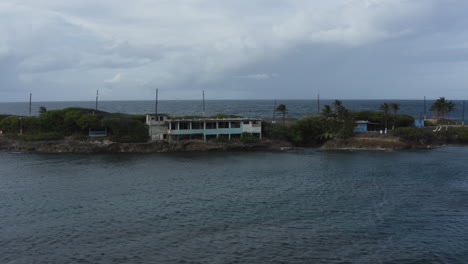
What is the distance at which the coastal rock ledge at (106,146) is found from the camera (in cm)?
6012

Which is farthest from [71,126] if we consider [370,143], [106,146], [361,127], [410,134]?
[410,134]

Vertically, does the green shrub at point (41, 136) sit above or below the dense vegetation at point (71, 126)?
below

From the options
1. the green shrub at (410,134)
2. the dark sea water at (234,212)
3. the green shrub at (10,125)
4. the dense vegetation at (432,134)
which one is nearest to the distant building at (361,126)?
the green shrub at (410,134)

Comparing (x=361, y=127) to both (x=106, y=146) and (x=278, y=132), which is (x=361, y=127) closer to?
(x=278, y=132)

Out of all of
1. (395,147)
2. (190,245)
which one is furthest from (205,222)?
(395,147)

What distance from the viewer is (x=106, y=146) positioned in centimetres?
6034

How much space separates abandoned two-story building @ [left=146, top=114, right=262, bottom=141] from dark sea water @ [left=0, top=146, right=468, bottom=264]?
550 inches

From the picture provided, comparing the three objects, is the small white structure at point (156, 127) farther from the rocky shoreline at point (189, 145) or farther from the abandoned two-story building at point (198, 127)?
the rocky shoreline at point (189, 145)

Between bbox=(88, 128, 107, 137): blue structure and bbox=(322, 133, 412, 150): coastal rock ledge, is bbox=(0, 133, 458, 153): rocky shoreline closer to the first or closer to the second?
bbox=(322, 133, 412, 150): coastal rock ledge

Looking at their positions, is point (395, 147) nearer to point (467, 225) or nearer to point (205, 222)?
point (467, 225)

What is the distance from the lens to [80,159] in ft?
177

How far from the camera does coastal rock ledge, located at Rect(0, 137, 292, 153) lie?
6012cm

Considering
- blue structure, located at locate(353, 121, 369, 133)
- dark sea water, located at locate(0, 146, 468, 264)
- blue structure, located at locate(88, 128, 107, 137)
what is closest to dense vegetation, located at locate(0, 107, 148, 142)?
blue structure, located at locate(88, 128, 107, 137)

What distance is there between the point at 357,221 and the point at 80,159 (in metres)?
42.5
